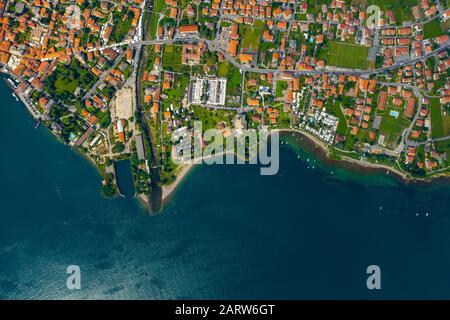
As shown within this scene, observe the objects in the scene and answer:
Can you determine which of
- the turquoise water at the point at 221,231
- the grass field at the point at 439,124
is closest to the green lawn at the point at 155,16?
the turquoise water at the point at 221,231

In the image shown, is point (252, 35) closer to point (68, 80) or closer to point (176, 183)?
point (176, 183)

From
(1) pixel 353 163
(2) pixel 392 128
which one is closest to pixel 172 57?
(1) pixel 353 163

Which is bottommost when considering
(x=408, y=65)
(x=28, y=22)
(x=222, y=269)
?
(x=222, y=269)

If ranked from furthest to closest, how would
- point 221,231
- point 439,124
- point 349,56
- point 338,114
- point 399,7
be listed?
point 399,7 < point 349,56 < point 338,114 < point 439,124 < point 221,231

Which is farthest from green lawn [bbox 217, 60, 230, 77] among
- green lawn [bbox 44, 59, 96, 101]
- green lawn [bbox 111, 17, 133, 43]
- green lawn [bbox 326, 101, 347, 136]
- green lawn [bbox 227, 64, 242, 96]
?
green lawn [bbox 44, 59, 96, 101]

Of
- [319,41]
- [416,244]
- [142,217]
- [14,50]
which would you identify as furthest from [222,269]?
[14,50]

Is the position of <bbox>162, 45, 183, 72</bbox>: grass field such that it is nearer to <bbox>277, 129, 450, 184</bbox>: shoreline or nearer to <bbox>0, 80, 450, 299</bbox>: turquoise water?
<bbox>0, 80, 450, 299</bbox>: turquoise water

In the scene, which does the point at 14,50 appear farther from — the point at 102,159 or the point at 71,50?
the point at 102,159
